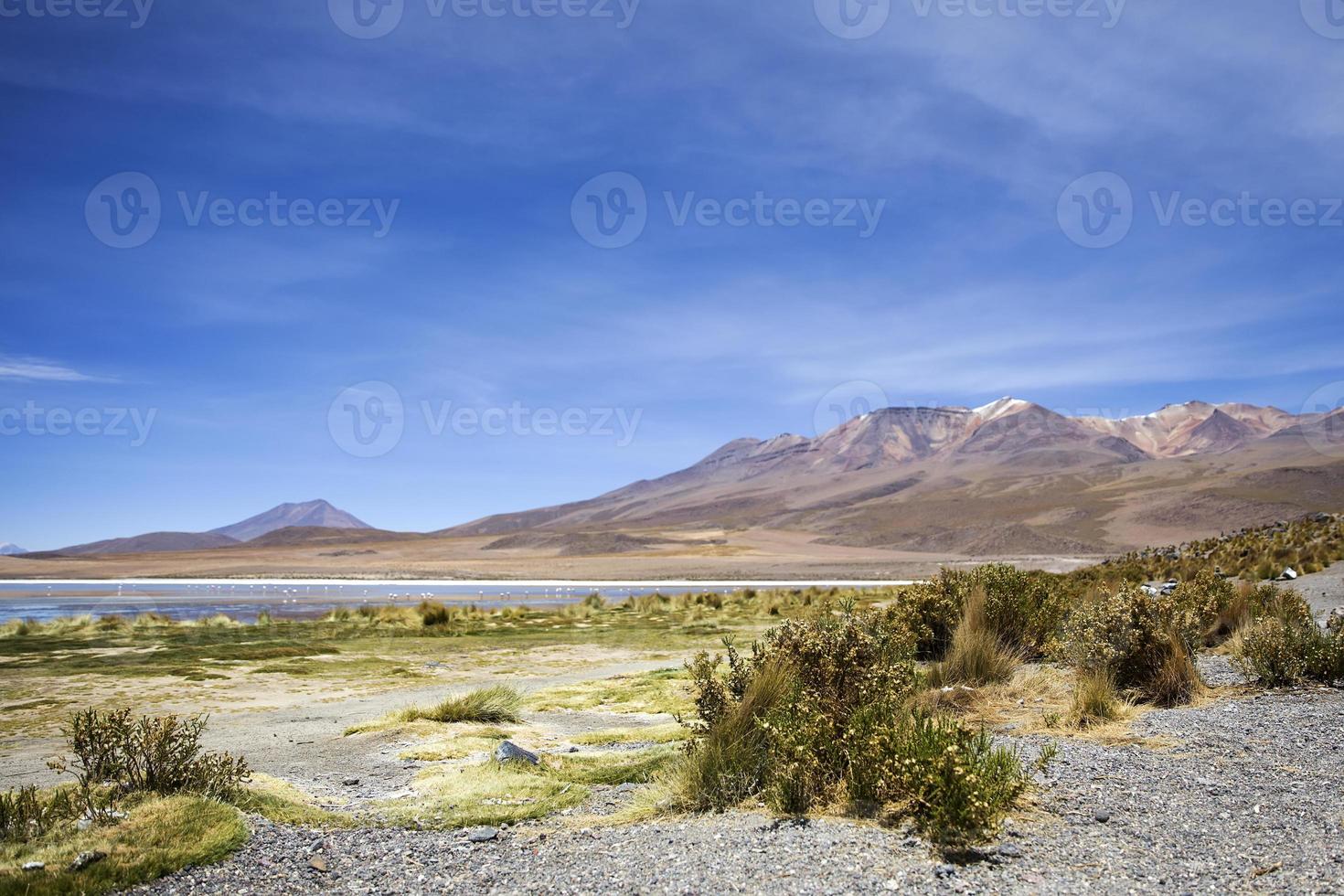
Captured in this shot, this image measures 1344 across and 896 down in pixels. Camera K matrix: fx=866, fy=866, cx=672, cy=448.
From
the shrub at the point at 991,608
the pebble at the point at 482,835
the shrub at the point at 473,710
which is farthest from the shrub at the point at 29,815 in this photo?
the shrub at the point at 991,608

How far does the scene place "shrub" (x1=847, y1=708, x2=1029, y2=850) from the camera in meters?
5.29

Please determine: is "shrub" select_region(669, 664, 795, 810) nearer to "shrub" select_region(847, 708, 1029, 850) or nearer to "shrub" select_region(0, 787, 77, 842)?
"shrub" select_region(847, 708, 1029, 850)

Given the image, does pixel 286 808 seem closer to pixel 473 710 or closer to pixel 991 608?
pixel 473 710

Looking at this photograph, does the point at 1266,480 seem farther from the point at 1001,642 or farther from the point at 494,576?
the point at 1001,642

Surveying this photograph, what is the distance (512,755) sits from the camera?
28.6ft

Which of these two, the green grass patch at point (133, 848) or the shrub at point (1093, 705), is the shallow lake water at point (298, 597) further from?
the shrub at point (1093, 705)

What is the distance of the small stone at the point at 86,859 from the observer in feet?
17.1

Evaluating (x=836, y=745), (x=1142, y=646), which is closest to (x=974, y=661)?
(x=1142, y=646)

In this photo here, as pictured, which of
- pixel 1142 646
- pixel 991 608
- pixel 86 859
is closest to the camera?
pixel 86 859

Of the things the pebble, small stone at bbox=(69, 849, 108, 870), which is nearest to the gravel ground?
the pebble

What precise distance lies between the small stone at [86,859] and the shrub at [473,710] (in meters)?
5.96

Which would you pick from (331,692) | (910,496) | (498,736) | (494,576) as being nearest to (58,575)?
(494,576)

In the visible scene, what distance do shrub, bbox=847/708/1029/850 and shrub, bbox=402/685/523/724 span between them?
6576 millimetres

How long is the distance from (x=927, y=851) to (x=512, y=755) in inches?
189
